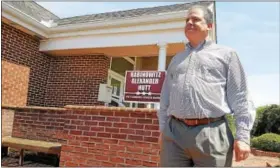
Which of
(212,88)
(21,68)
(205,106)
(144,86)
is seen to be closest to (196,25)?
(212,88)

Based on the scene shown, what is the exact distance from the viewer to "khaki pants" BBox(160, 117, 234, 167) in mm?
1884

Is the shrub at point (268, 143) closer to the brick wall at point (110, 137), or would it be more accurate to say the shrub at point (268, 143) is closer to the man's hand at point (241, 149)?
the brick wall at point (110, 137)

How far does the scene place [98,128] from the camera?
13.5ft

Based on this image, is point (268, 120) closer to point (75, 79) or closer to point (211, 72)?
point (75, 79)

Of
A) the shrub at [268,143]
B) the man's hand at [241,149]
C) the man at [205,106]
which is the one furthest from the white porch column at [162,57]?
the shrub at [268,143]

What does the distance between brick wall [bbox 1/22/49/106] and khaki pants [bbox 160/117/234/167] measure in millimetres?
6426

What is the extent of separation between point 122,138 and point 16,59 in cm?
515

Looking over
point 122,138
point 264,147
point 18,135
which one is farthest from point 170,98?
point 264,147

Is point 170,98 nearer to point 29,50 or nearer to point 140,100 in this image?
point 140,100

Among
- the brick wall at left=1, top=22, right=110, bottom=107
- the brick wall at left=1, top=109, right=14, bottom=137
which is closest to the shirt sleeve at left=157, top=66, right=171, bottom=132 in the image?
the brick wall at left=1, top=109, right=14, bottom=137

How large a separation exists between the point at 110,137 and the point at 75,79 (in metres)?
5.27

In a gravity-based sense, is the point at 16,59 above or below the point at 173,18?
below

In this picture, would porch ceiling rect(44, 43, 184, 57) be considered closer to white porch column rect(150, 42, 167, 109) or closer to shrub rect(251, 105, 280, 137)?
white porch column rect(150, 42, 167, 109)

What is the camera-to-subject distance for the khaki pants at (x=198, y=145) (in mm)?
1884
